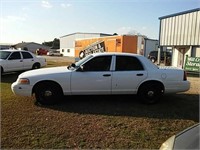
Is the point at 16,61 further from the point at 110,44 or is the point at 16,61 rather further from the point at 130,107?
the point at 110,44

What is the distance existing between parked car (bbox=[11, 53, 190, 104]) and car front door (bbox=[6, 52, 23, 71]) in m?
6.30

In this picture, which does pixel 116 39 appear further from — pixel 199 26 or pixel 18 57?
pixel 18 57

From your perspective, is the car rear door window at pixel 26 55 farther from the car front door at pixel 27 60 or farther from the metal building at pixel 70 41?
the metal building at pixel 70 41

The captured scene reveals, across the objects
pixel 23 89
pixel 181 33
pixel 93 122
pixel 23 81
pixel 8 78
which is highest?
pixel 181 33

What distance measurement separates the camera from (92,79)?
688 cm

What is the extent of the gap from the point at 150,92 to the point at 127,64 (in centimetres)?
107

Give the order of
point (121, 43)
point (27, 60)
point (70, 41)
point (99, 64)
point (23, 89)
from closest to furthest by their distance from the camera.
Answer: point (23, 89) → point (99, 64) → point (27, 60) → point (121, 43) → point (70, 41)

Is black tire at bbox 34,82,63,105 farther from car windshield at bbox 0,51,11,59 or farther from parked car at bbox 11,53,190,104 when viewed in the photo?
car windshield at bbox 0,51,11,59

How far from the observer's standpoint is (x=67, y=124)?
17.6ft

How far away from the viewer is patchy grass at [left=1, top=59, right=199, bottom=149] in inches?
176

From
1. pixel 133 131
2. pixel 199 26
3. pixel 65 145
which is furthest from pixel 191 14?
pixel 65 145

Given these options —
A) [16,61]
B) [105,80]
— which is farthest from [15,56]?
[105,80]

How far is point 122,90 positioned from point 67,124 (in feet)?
7.54

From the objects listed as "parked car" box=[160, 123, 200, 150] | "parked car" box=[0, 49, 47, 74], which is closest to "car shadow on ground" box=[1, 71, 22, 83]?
"parked car" box=[0, 49, 47, 74]
